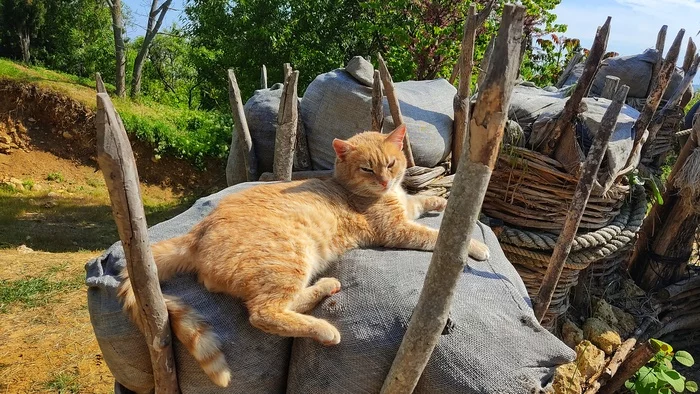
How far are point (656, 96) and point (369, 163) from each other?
2.47 meters

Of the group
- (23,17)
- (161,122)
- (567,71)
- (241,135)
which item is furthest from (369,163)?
(23,17)

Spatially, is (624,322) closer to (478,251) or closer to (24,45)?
(478,251)

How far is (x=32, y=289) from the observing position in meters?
5.84

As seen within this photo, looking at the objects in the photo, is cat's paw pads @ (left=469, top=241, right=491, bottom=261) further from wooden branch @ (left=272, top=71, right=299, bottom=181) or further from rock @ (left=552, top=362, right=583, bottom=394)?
rock @ (left=552, top=362, right=583, bottom=394)

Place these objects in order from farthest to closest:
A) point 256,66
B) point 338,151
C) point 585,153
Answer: point 256,66 < point 585,153 < point 338,151

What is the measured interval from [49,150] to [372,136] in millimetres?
11125

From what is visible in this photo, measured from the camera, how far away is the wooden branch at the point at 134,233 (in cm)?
147

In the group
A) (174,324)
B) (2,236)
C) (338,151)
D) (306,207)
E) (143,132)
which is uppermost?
(338,151)

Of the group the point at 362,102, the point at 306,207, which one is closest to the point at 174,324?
the point at 306,207

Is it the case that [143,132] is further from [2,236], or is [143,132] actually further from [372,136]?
[372,136]

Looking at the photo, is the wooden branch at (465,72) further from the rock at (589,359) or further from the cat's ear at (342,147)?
the rock at (589,359)

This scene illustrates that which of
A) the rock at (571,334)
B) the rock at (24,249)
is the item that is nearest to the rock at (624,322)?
the rock at (571,334)

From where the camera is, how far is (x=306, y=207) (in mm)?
2543

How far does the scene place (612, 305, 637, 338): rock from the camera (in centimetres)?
538
